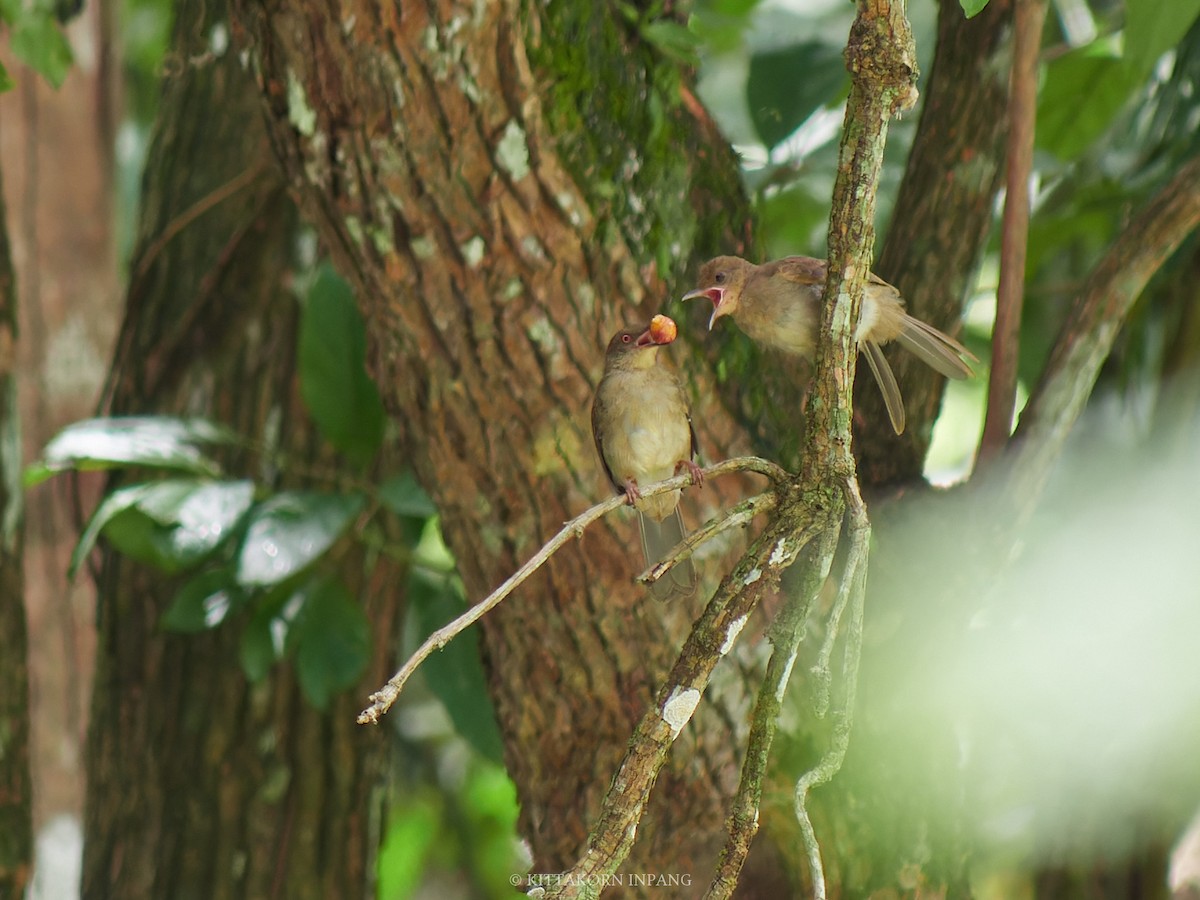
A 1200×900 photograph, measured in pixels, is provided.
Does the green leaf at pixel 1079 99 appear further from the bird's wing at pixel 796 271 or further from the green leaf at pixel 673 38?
the green leaf at pixel 673 38

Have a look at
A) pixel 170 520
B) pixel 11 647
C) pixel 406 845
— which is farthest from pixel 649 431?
pixel 406 845

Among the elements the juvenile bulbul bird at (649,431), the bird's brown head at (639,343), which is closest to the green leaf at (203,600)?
the juvenile bulbul bird at (649,431)

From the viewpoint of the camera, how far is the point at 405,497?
329cm

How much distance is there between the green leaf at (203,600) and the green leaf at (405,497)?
0.45 m

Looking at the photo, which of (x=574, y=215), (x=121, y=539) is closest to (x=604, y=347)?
(x=574, y=215)

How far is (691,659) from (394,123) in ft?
4.16

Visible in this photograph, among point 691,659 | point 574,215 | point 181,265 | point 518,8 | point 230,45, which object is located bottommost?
point 691,659

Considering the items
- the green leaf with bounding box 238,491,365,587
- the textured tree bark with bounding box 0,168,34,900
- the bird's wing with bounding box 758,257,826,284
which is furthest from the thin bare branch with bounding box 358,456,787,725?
the textured tree bark with bounding box 0,168,34,900

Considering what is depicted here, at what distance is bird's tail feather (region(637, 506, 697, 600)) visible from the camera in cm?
264

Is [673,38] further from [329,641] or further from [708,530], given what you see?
[329,641]

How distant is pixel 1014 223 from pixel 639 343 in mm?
866

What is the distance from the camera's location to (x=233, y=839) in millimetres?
3891

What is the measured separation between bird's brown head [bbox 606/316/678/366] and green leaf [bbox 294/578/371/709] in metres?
1.15

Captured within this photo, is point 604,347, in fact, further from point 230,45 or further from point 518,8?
point 230,45
